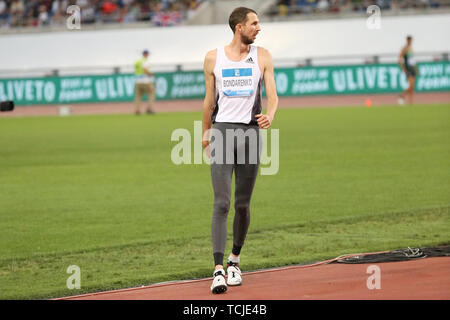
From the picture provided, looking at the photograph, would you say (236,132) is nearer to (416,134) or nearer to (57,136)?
(416,134)

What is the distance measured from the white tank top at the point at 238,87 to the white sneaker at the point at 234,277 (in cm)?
131

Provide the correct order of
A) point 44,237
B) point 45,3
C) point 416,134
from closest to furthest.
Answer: point 44,237, point 416,134, point 45,3

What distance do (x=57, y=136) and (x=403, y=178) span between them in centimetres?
1297

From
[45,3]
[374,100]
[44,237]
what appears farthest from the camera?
[45,3]

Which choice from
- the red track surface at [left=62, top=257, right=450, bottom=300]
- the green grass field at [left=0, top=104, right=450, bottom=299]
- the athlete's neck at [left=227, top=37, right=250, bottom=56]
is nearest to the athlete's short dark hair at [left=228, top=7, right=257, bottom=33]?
the athlete's neck at [left=227, top=37, right=250, bottom=56]

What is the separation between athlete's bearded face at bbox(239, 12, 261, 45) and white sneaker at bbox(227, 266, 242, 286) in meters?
1.98

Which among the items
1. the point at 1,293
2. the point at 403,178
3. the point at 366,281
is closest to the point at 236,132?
the point at 366,281

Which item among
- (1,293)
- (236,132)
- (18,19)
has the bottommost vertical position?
(1,293)

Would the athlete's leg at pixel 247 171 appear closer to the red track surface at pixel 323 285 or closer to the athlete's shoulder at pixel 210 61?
the athlete's shoulder at pixel 210 61

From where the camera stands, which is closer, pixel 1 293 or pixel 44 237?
pixel 1 293

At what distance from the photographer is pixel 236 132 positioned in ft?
24.8

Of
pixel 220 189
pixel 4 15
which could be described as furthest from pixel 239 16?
pixel 4 15

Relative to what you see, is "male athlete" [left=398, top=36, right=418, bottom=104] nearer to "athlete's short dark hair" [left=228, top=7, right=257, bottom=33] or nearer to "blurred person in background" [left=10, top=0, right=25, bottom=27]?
"blurred person in background" [left=10, top=0, right=25, bottom=27]

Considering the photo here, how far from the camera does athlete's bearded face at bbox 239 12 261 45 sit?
7.49 meters
